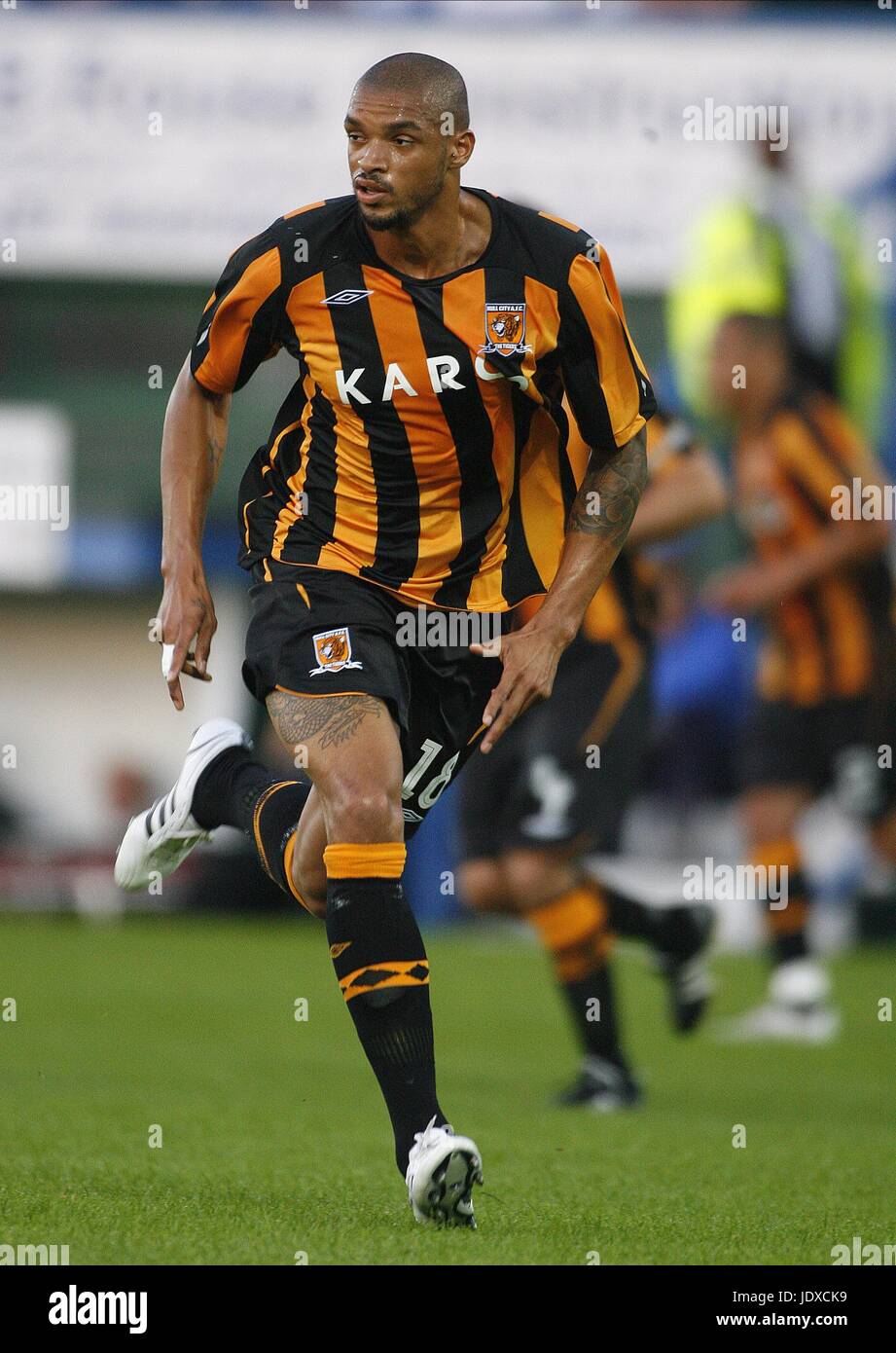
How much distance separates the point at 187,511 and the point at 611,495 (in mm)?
960

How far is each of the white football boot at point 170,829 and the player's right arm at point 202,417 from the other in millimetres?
722

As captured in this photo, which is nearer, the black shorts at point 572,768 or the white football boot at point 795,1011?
the black shorts at point 572,768

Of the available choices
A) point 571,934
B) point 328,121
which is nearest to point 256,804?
point 571,934

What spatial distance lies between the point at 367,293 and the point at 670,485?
265 centimetres

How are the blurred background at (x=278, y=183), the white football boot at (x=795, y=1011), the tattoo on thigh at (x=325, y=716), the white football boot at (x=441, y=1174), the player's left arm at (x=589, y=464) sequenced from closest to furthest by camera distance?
the white football boot at (x=441, y=1174)
the tattoo on thigh at (x=325, y=716)
the player's left arm at (x=589, y=464)
the white football boot at (x=795, y=1011)
the blurred background at (x=278, y=183)

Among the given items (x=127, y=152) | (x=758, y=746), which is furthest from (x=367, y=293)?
(x=127, y=152)

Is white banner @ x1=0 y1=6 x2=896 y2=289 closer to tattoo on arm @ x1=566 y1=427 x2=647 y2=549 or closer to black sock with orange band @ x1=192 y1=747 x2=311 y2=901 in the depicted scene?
black sock with orange band @ x1=192 y1=747 x2=311 y2=901

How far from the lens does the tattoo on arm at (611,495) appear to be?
4637 mm

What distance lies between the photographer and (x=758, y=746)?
31.6 feet

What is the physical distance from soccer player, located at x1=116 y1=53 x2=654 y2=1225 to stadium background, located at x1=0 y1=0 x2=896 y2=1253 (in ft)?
35.7

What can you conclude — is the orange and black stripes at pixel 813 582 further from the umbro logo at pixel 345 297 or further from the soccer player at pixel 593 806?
the umbro logo at pixel 345 297

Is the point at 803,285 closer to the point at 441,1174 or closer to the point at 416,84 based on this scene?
the point at 416,84

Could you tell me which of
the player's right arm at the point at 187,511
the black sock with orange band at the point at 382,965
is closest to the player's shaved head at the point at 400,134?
the player's right arm at the point at 187,511

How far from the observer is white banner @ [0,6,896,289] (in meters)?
16.1
